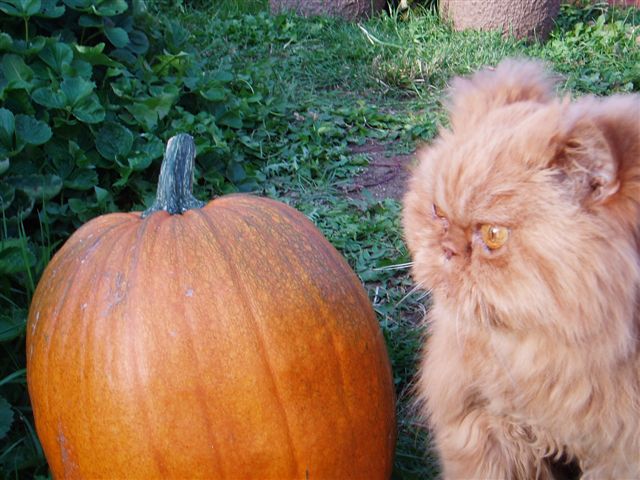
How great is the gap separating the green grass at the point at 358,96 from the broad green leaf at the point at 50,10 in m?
0.90

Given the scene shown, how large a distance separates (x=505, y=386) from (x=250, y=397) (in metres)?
0.63

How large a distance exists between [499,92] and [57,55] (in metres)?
2.03

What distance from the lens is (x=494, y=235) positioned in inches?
63.9

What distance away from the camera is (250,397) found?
1.82 meters

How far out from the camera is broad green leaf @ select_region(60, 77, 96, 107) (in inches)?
117

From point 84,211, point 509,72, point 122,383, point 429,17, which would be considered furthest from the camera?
point 429,17

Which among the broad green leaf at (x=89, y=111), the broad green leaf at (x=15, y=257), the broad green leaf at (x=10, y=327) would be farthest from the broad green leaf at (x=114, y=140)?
the broad green leaf at (x=10, y=327)

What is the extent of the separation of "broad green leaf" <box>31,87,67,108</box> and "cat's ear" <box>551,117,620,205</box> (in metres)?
2.09

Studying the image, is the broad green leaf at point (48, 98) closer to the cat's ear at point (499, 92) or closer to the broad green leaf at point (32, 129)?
the broad green leaf at point (32, 129)

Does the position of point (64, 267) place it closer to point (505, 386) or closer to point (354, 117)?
point (505, 386)

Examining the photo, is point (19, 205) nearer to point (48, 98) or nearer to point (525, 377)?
point (48, 98)

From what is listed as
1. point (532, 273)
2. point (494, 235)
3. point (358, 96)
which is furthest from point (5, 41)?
point (358, 96)

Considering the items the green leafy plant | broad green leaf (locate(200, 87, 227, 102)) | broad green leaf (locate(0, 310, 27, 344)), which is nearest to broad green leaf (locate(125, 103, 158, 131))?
the green leafy plant

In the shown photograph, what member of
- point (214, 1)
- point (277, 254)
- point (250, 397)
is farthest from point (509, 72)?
point (214, 1)
